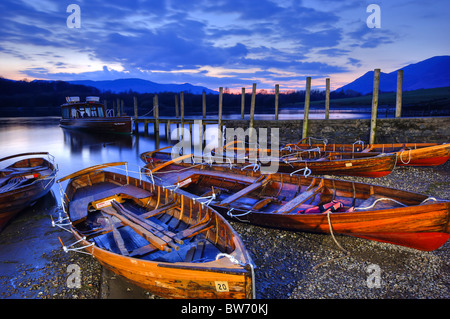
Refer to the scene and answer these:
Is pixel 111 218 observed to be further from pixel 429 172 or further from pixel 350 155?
pixel 429 172

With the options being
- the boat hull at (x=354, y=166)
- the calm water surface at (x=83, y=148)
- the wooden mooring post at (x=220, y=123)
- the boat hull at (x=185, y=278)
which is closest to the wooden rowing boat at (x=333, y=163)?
the boat hull at (x=354, y=166)

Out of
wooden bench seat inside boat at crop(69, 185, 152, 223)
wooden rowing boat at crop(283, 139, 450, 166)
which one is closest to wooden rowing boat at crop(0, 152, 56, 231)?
wooden bench seat inside boat at crop(69, 185, 152, 223)

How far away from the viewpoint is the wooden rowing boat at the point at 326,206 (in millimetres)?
3852

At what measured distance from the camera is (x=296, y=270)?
4082 mm

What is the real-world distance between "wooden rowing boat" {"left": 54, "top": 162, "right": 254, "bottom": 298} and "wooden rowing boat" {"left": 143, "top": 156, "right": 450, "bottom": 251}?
91 centimetres

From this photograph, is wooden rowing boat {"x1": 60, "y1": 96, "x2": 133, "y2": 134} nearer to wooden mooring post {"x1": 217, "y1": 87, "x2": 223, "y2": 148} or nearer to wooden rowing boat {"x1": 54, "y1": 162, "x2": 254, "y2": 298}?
wooden mooring post {"x1": 217, "y1": 87, "x2": 223, "y2": 148}

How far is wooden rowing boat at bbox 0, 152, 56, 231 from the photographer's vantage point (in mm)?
5738

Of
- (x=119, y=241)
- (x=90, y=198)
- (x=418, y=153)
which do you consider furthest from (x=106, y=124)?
(x=418, y=153)

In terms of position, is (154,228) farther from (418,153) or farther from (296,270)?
(418,153)

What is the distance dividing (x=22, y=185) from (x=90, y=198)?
278cm

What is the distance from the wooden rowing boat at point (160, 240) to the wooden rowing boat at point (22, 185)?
0.97 metres

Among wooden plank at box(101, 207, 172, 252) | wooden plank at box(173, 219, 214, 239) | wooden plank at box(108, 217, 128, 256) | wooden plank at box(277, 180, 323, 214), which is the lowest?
wooden plank at box(108, 217, 128, 256)
